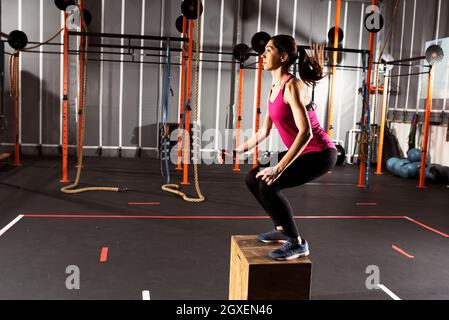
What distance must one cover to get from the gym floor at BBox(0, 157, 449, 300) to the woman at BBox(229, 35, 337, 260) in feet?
2.56

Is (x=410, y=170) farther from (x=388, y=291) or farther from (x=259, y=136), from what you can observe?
(x=259, y=136)

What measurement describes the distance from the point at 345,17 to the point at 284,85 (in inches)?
325

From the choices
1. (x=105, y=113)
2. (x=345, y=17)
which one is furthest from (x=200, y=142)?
(x=345, y=17)

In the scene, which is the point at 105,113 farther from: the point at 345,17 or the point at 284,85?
the point at 284,85

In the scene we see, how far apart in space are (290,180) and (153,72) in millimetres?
7418

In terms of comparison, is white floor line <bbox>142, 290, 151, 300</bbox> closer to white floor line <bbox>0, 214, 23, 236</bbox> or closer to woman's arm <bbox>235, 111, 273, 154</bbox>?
woman's arm <bbox>235, 111, 273, 154</bbox>

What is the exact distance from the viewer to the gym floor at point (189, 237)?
2.86 metres

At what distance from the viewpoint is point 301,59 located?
226cm

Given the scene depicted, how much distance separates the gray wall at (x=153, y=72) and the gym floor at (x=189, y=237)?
8.08ft

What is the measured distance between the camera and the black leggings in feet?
6.98

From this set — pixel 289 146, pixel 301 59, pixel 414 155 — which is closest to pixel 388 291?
pixel 289 146
